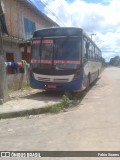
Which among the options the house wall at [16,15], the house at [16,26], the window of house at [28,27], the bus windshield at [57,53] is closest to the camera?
the bus windshield at [57,53]

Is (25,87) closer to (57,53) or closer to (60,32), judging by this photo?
(57,53)

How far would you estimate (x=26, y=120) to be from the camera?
34.5 ft

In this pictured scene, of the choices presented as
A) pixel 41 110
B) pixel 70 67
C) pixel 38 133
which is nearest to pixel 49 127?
pixel 38 133

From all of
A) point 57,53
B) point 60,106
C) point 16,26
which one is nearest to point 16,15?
point 16,26

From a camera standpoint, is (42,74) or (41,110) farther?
(42,74)

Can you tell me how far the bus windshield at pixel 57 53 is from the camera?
14430 millimetres

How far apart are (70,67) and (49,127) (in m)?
5.46

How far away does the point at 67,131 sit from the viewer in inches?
342

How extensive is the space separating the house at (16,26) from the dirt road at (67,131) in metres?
9.56

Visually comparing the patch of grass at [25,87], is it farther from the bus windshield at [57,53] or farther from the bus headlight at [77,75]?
the bus headlight at [77,75]

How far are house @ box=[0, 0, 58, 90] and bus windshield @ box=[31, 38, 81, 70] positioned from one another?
16.2 ft

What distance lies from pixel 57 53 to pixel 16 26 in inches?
411

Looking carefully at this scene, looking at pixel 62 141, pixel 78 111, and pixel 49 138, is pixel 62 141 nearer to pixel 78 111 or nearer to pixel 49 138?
pixel 49 138

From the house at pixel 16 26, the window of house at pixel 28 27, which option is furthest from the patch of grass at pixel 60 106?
the window of house at pixel 28 27
